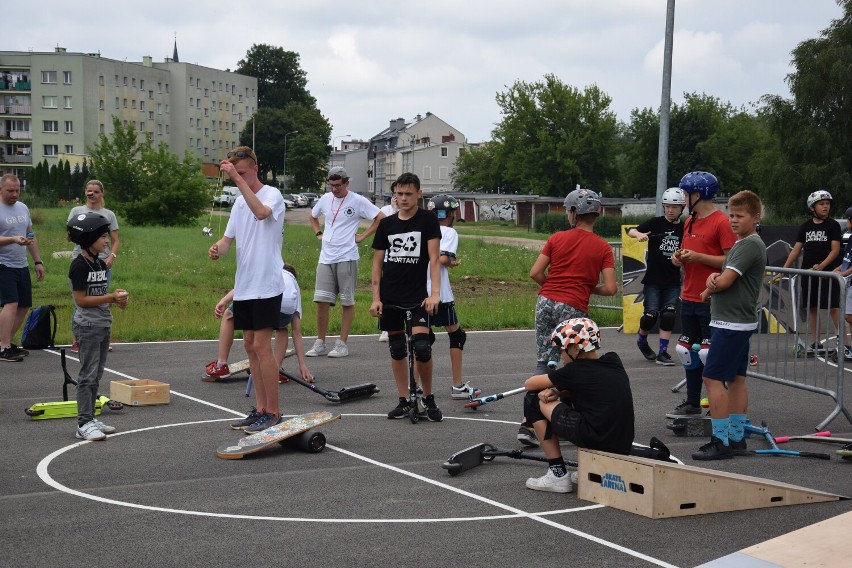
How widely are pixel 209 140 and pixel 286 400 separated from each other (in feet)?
450

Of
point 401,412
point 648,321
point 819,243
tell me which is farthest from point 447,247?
point 819,243

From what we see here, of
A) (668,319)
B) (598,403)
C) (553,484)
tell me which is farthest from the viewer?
(668,319)

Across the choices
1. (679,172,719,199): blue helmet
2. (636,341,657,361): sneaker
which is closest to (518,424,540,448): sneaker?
(679,172,719,199): blue helmet

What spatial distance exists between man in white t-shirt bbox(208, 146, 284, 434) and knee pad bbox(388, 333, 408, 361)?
3.78 ft

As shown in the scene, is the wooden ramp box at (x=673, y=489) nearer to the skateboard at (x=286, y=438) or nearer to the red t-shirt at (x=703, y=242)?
the skateboard at (x=286, y=438)

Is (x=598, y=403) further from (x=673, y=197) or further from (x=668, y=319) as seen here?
(x=668, y=319)

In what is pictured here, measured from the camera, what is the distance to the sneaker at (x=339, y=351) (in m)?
13.4

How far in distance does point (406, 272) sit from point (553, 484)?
2.94 m

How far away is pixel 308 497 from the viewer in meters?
6.82

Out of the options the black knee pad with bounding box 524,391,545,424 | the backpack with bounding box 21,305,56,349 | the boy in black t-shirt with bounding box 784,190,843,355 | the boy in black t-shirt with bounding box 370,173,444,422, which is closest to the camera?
the black knee pad with bounding box 524,391,545,424

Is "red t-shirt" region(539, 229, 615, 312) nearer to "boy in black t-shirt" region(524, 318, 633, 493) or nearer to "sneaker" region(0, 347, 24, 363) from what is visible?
"boy in black t-shirt" region(524, 318, 633, 493)

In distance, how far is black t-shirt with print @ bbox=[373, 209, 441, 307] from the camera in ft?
30.4

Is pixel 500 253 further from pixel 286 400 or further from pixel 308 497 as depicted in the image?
pixel 308 497

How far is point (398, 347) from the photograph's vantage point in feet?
30.3
